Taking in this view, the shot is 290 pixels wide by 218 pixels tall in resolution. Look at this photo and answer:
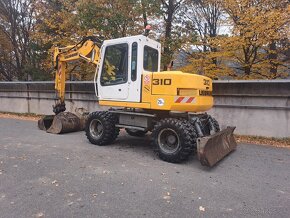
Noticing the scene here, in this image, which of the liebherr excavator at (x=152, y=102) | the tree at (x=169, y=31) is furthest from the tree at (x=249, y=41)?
the liebherr excavator at (x=152, y=102)

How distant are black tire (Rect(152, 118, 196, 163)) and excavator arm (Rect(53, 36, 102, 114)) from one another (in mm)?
2879

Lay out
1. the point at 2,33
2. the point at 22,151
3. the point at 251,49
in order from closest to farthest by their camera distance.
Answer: the point at 22,151, the point at 251,49, the point at 2,33

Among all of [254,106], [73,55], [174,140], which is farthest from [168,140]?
[73,55]

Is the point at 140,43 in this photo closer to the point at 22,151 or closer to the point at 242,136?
the point at 22,151

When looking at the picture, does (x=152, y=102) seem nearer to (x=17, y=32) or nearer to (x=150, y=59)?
(x=150, y=59)

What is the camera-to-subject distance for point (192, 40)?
12773 millimetres

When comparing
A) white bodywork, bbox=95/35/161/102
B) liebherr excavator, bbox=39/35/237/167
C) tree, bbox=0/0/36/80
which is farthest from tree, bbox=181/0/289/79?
tree, bbox=0/0/36/80

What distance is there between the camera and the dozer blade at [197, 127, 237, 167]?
16.7 feet

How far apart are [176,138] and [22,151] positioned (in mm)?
3721

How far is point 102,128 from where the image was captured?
23.3 feet

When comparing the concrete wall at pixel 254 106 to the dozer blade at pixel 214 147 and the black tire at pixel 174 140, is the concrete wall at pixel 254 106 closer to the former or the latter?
the dozer blade at pixel 214 147

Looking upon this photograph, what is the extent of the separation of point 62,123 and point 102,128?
207cm

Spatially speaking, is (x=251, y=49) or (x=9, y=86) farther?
(x=9, y=86)

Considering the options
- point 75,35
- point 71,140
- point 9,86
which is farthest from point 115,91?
point 9,86
